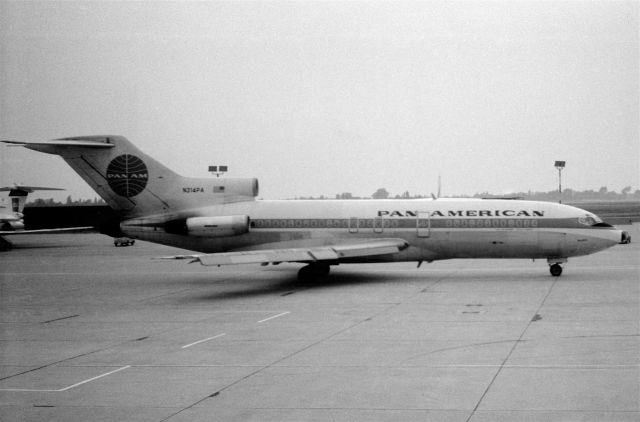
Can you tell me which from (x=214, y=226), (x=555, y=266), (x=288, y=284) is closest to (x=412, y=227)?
(x=288, y=284)

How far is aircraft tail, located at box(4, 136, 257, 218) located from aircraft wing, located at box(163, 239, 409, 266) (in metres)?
4.32

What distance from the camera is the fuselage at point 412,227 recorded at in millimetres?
28438

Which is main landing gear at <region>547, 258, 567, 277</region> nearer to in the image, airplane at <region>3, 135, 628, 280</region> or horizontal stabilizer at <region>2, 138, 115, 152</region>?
airplane at <region>3, 135, 628, 280</region>

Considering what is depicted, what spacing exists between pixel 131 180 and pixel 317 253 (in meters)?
8.74

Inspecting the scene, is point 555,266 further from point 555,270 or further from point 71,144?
point 71,144

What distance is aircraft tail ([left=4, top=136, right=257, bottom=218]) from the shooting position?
101ft

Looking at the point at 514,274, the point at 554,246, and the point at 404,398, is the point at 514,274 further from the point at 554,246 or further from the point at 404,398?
the point at 404,398

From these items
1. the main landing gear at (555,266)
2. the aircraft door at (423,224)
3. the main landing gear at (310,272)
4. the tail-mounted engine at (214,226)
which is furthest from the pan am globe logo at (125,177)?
the main landing gear at (555,266)

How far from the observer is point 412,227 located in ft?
95.0

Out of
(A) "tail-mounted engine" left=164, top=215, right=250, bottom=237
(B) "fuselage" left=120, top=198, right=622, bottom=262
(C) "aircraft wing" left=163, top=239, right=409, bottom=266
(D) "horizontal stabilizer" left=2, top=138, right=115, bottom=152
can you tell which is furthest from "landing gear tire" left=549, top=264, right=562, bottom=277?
(D) "horizontal stabilizer" left=2, top=138, right=115, bottom=152

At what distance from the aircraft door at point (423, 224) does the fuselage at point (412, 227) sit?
0.04 metres

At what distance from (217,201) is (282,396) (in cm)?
1995

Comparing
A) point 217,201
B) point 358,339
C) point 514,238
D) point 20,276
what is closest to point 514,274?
point 514,238

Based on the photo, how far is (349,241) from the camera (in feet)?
96.4
